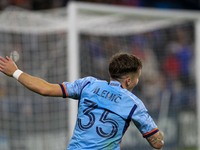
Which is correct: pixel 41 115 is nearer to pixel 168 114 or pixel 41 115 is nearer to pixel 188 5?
pixel 168 114

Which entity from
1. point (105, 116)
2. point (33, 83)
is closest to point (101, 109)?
point (105, 116)

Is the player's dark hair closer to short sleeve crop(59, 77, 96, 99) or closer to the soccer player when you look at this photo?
the soccer player

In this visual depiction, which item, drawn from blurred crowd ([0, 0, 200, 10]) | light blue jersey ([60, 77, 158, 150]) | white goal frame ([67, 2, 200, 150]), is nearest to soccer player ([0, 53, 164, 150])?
light blue jersey ([60, 77, 158, 150])

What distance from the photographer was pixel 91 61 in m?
7.31

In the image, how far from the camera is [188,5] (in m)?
8.88

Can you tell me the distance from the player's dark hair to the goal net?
283 cm

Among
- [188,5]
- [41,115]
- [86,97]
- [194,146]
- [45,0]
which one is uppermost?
[45,0]

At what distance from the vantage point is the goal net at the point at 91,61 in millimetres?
6789

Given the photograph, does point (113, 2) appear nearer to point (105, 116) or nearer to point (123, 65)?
point (123, 65)

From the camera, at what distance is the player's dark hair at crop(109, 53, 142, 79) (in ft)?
8.78

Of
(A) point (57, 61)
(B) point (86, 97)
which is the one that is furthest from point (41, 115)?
(B) point (86, 97)

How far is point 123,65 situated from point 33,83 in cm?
80

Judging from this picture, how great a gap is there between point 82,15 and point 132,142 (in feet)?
12.0

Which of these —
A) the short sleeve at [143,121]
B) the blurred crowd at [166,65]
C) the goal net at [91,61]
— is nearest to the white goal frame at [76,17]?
the goal net at [91,61]
